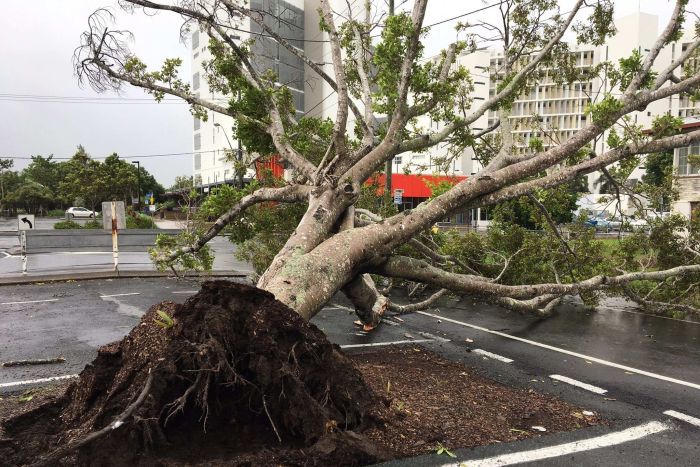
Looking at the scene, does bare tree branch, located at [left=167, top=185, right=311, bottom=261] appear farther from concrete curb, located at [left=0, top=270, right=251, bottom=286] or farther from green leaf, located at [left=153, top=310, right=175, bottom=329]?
concrete curb, located at [left=0, top=270, right=251, bottom=286]

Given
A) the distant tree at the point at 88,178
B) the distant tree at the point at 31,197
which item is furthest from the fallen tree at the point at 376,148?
the distant tree at the point at 31,197

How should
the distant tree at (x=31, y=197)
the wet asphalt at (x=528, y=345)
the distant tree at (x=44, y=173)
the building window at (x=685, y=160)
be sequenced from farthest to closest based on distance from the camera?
the distant tree at (x=44, y=173)
the distant tree at (x=31, y=197)
the building window at (x=685, y=160)
the wet asphalt at (x=528, y=345)

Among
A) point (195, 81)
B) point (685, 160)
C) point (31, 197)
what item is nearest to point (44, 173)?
point (31, 197)

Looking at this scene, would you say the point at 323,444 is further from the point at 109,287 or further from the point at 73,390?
the point at 109,287

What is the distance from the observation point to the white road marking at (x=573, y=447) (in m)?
3.29

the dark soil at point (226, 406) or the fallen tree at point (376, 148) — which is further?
the fallen tree at point (376, 148)

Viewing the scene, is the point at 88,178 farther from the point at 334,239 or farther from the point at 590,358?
the point at 590,358

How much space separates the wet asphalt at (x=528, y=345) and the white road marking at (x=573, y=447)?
4 cm

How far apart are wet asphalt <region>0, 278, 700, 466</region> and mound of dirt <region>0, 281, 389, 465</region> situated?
0.61m

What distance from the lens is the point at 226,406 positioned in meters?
3.31

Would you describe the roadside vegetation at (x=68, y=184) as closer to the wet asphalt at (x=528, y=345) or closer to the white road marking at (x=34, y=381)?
the wet asphalt at (x=528, y=345)

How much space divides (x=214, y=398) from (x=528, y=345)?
5.33 m

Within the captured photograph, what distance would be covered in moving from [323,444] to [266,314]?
910 millimetres

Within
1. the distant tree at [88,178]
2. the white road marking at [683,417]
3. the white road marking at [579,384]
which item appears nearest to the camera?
the white road marking at [683,417]
